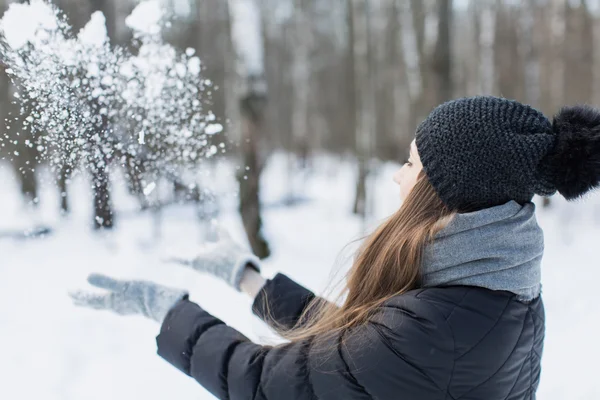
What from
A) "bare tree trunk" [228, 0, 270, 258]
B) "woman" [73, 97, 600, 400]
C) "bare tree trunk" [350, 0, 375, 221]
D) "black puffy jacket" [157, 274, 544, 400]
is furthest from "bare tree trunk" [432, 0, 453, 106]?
"black puffy jacket" [157, 274, 544, 400]

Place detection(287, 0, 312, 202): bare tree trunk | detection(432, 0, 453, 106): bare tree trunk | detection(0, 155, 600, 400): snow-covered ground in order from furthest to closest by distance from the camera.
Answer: detection(287, 0, 312, 202): bare tree trunk
detection(432, 0, 453, 106): bare tree trunk
detection(0, 155, 600, 400): snow-covered ground

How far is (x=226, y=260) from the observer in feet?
5.14

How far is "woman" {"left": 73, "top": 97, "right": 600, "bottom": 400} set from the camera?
2.91 ft

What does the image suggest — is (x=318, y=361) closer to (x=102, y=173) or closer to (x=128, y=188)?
(x=102, y=173)

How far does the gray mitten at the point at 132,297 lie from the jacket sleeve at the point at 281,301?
0.29 m

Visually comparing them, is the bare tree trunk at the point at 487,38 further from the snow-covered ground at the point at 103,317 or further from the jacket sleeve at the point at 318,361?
the jacket sleeve at the point at 318,361

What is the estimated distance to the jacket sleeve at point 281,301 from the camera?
1.45 m

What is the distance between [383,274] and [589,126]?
504 millimetres

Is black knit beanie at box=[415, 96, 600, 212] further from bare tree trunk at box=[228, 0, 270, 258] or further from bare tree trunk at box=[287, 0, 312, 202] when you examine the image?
bare tree trunk at box=[287, 0, 312, 202]

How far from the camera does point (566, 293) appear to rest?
4.51 meters

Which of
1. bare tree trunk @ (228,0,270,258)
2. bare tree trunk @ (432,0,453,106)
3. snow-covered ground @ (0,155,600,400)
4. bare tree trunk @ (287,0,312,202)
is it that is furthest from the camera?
bare tree trunk @ (287,0,312,202)

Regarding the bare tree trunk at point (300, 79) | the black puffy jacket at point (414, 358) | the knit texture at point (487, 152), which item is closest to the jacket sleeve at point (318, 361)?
the black puffy jacket at point (414, 358)

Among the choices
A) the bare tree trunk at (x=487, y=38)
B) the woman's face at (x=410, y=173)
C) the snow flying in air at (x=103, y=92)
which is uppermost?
the bare tree trunk at (x=487, y=38)

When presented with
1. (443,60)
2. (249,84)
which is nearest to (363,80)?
(443,60)
